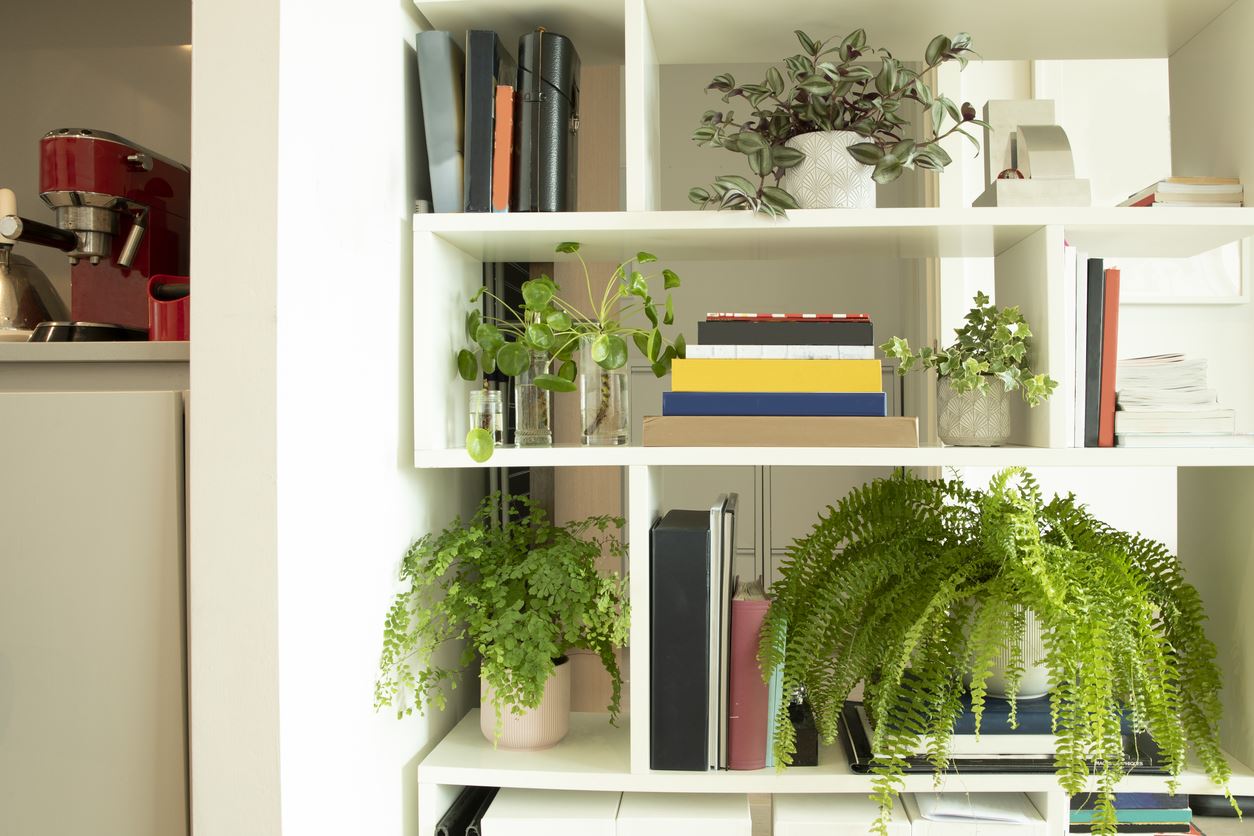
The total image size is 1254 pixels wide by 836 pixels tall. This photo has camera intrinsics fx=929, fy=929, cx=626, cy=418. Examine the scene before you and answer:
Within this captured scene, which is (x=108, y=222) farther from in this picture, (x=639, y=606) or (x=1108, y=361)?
(x=1108, y=361)

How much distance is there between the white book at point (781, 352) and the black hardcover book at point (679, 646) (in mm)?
265

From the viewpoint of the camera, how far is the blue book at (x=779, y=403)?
1.40m

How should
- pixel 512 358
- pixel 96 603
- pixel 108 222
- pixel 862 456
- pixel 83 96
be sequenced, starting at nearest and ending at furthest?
pixel 96 603 → pixel 862 456 → pixel 512 358 → pixel 108 222 → pixel 83 96

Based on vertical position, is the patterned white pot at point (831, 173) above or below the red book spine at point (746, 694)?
above

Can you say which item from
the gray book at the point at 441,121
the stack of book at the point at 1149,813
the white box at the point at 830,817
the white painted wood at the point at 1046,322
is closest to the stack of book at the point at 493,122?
the gray book at the point at 441,121

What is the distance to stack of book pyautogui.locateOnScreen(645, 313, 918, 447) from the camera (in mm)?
1398

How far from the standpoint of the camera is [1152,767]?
1.41m

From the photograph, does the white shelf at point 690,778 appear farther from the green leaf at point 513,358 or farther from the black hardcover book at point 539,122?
the black hardcover book at point 539,122

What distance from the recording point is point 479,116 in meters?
1.44

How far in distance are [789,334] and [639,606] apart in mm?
471

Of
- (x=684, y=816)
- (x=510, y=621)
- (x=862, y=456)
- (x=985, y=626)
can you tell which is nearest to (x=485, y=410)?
(x=510, y=621)

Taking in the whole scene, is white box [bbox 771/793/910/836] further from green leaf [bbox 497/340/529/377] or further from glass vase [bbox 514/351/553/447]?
green leaf [bbox 497/340/529/377]

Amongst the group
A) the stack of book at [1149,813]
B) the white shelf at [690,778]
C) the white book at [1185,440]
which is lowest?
the stack of book at [1149,813]

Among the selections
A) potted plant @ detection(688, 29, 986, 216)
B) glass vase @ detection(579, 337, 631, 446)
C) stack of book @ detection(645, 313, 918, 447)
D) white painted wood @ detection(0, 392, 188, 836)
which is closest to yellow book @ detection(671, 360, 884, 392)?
stack of book @ detection(645, 313, 918, 447)
